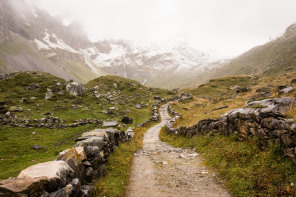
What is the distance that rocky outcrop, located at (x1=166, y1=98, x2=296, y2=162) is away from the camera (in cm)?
818

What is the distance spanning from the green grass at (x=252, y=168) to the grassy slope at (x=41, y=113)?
1273 centimetres

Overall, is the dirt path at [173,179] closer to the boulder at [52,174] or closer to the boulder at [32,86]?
the boulder at [52,174]

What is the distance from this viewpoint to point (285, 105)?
1095cm

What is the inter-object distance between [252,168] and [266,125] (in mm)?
3075

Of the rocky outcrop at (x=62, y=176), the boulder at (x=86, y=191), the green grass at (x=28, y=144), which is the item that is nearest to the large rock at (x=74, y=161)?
the rocky outcrop at (x=62, y=176)

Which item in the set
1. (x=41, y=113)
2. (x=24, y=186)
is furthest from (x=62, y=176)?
(x=41, y=113)

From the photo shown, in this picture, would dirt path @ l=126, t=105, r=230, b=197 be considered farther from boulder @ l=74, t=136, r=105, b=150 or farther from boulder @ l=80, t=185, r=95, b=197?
boulder @ l=74, t=136, r=105, b=150

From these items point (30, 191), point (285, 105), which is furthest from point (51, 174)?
point (285, 105)

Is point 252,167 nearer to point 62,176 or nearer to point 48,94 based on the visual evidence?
point 62,176

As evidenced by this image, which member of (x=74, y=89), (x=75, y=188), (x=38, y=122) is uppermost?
(x=74, y=89)

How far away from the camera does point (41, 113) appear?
32.5 m

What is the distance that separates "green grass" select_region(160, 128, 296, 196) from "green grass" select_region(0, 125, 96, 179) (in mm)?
12542

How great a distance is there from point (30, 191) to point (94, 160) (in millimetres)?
4892

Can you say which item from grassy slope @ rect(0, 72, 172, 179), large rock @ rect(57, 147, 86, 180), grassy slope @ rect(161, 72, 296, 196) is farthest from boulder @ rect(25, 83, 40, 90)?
grassy slope @ rect(161, 72, 296, 196)
